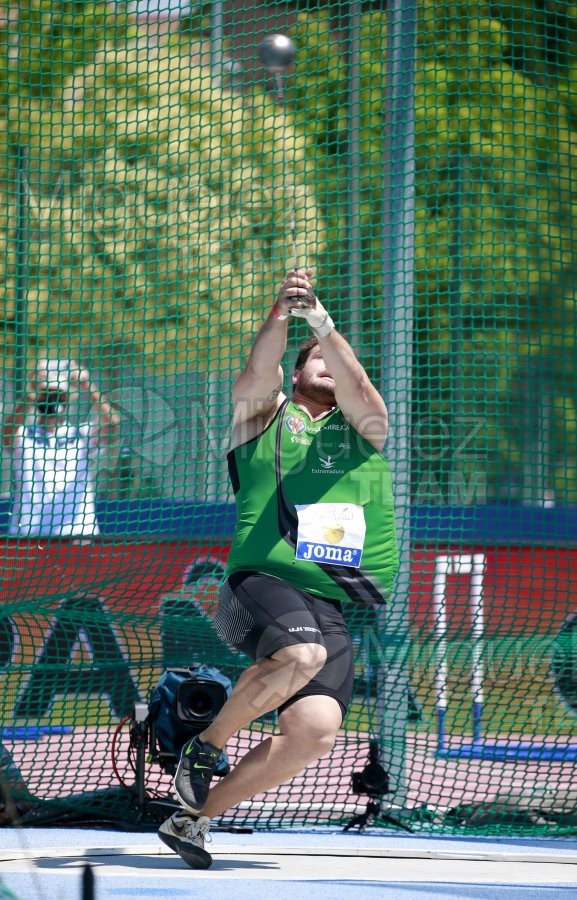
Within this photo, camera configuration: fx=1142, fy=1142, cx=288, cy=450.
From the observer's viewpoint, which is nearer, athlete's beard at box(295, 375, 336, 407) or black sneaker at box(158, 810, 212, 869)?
black sneaker at box(158, 810, 212, 869)

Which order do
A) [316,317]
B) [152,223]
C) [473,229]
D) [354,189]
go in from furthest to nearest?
[152,223] → [473,229] → [354,189] → [316,317]

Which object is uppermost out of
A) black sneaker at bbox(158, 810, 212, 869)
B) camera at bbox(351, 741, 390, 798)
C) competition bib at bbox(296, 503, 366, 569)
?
competition bib at bbox(296, 503, 366, 569)

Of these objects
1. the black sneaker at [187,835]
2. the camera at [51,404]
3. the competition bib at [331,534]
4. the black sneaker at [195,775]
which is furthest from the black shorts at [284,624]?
the camera at [51,404]

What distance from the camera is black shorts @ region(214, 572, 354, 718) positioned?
141 inches

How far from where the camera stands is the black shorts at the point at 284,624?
3.59 metres

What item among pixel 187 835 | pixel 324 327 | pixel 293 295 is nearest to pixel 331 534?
pixel 324 327

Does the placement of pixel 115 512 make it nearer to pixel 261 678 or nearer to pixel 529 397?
pixel 261 678

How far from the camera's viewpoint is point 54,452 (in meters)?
5.37

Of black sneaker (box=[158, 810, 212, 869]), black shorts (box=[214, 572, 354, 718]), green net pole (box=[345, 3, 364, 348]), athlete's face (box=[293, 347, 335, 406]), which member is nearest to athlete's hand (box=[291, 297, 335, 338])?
athlete's face (box=[293, 347, 335, 406])

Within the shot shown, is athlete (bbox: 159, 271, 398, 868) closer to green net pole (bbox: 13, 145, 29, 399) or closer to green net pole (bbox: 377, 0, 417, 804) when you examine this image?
green net pole (bbox: 377, 0, 417, 804)

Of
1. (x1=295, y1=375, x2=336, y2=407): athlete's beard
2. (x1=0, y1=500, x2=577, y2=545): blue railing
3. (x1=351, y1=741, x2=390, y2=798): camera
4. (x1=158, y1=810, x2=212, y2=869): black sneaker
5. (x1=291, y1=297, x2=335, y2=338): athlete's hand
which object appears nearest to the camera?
(x1=291, y1=297, x2=335, y2=338): athlete's hand

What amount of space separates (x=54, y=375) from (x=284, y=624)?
8.58 feet

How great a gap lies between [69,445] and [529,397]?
3.22 meters

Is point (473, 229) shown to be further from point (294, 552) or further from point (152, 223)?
point (294, 552)
